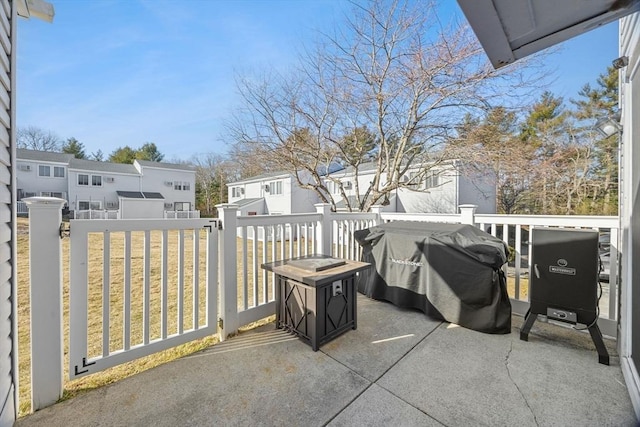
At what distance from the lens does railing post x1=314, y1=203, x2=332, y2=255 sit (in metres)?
3.75

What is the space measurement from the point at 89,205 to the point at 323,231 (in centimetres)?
2532

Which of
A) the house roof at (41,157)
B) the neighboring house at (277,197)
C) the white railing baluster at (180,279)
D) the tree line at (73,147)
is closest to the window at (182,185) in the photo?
the house roof at (41,157)

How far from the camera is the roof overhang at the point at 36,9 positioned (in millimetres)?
2053

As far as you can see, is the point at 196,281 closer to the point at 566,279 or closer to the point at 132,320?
the point at 132,320

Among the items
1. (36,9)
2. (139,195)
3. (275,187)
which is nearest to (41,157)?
(139,195)

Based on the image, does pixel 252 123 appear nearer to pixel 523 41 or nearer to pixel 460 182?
pixel 523 41

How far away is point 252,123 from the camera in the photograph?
691cm

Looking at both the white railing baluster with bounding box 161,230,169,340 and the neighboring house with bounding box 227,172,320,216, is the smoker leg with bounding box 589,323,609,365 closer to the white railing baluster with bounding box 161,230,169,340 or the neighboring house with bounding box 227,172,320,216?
the white railing baluster with bounding box 161,230,169,340

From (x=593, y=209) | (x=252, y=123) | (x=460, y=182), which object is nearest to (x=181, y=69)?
(x=252, y=123)

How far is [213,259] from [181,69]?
541 cm

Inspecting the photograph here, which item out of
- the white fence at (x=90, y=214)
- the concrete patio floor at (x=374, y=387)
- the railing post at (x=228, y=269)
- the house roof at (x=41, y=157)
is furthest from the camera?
the house roof at (x=41, y=157)

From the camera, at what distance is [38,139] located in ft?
87.5

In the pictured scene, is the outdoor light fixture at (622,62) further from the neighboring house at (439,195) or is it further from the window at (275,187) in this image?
the window at (275,187)

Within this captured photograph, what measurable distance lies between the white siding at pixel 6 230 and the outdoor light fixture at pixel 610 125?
174 inches
